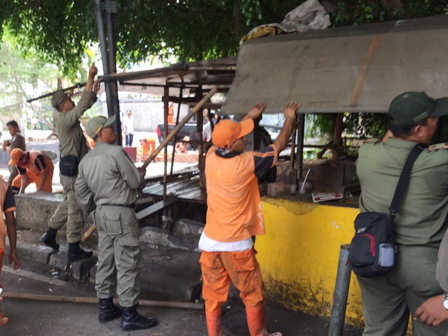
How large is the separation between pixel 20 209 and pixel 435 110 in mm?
6764

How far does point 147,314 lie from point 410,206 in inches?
120

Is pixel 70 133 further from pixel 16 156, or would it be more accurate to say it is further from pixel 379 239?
pixel 379 239

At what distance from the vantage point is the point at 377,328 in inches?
101

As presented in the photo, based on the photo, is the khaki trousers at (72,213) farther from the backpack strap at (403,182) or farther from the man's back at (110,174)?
the backpack strap at (403,182)

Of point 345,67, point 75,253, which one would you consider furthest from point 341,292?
point 75,253

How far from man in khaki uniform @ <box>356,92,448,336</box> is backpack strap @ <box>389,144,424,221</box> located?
0.02 m

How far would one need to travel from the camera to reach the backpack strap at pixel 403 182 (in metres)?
2.31

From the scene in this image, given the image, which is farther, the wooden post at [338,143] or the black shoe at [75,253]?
the wooden post at [338,143]

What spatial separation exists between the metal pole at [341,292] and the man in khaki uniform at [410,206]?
0.54 metres

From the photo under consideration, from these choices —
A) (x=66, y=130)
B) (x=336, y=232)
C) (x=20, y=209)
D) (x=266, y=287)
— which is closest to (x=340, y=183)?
Answer: (x=336, y=232)

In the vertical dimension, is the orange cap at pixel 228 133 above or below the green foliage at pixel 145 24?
below

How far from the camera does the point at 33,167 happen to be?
8.55 m

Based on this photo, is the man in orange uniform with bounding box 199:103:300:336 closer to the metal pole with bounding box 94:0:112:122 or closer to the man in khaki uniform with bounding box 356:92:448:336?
the man in khaki uniform with bounding box 356:92:448:336

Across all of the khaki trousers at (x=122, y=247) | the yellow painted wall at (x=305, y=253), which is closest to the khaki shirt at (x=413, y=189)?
the yellow painted wall at (x=305, y=253)
